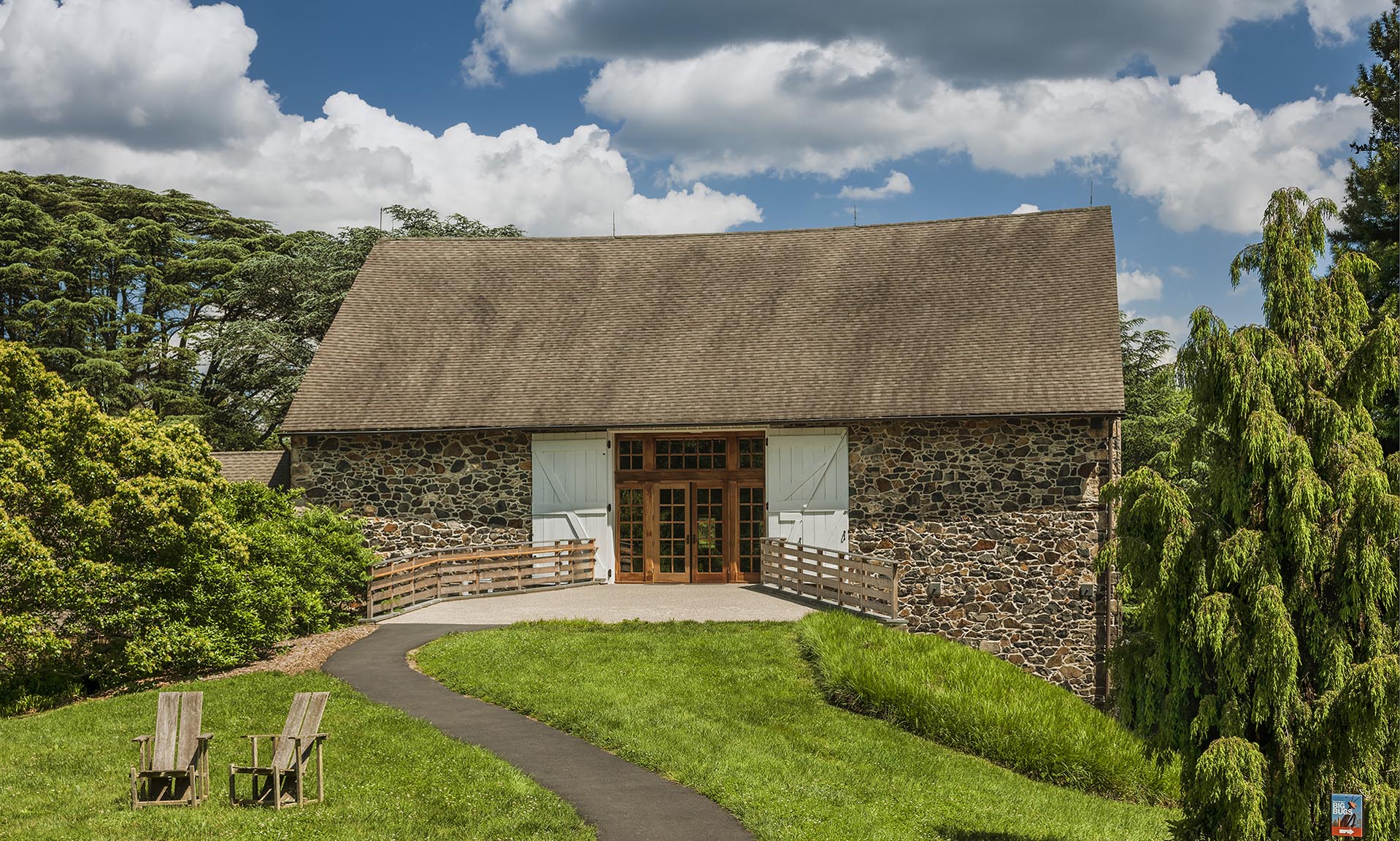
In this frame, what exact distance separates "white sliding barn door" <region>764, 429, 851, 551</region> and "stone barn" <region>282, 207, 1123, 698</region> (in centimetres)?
4

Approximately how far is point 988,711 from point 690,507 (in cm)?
974

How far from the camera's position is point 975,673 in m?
14.3

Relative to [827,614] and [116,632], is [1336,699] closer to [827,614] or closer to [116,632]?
[827,614]

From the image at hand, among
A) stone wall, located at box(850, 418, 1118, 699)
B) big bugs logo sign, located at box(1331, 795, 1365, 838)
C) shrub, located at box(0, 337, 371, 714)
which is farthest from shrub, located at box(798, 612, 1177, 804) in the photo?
shrub, located at box(0, 337, 371, 714)

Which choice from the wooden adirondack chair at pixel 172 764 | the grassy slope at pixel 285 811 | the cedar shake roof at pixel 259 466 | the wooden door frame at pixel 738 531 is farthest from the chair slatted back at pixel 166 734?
the wooden door frame at pixel 738 531

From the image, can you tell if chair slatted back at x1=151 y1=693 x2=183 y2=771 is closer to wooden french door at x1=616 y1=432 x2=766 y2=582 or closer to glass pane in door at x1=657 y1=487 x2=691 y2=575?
wooden french door at x1=616 y1=432 x2=766 y2=582

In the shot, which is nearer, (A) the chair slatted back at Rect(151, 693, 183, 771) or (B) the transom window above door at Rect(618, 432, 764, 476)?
(A) the chair slatted back at Rect(151, 693, 183, 771)

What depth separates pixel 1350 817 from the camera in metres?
7.16

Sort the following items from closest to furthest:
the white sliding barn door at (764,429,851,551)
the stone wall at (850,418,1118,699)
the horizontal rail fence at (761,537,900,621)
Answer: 1. the horizontal rail fence at (761,537,900,621)
2. the stone wall at (850,418,1118,699)
3. the white sliding barn door at (764,429,851,551)

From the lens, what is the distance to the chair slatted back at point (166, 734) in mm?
9133

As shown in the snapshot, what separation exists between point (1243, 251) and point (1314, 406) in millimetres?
1385

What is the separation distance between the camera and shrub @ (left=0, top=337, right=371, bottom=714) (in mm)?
13883

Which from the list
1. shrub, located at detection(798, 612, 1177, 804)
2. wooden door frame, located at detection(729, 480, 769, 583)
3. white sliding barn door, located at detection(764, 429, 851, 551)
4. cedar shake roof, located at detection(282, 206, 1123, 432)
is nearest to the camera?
shrub, located at detection(798, 612, 1177, 804)

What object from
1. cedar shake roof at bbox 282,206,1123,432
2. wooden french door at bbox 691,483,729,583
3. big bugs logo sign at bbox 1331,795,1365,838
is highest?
cedar shake roof at bbox 282,206,1123,432
